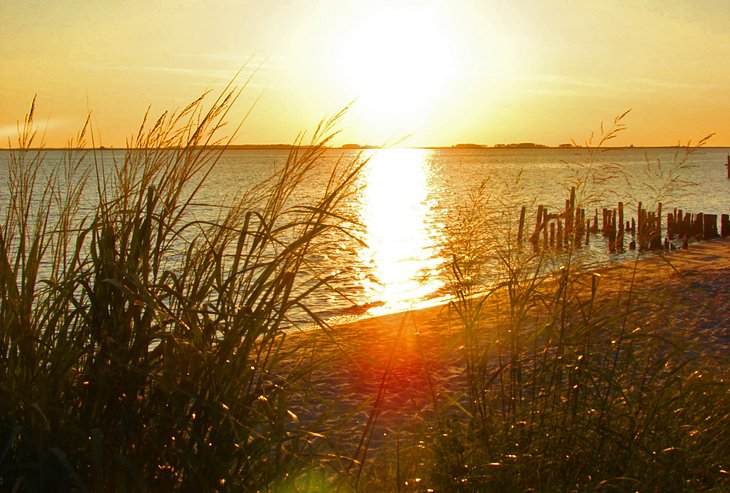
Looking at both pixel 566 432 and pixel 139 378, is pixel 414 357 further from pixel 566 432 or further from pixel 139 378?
pixel 139 378

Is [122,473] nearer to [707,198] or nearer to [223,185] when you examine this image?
[707,198]

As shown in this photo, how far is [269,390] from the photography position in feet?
9.67

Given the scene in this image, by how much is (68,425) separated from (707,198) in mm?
58880

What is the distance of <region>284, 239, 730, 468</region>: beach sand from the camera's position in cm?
456

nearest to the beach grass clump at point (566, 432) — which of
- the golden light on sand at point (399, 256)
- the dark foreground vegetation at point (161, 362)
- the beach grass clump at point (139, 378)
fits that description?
the dark foreground vegetation at point (161, 362)

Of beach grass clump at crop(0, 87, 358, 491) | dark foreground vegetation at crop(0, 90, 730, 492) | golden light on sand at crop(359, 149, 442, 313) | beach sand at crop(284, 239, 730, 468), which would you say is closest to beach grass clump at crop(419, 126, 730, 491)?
dark foreground vegetation at crop(0, 90, 730, 492)

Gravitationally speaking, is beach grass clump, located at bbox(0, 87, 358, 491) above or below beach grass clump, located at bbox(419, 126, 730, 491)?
above

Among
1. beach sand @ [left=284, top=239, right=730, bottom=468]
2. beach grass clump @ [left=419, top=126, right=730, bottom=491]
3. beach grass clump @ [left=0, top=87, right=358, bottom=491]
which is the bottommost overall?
beach sand @ [left=284, top=239, right=730, bottom=468]

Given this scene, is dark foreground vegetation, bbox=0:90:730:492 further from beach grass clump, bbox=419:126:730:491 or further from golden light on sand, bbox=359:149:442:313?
golden light on sand, bbox=359:149:442:313

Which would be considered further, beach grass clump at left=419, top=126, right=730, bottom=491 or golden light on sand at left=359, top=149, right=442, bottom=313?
golden light on sand at left=359, top=149, right=442, bottom=313

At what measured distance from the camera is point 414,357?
9922mm

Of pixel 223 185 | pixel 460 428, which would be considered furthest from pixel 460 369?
pixel 223 185

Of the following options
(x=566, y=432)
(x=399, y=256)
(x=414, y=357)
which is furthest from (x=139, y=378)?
(x=399, y=256)

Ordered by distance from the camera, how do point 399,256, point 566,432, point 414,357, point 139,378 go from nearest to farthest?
point 139,378 → point 566,432 → point 414,357 → point 399,256
